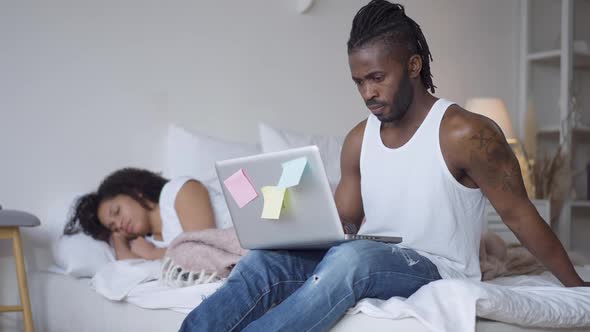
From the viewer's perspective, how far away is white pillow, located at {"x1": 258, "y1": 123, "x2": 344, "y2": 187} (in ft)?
9.94

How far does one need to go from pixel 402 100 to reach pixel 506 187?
313 millimetres

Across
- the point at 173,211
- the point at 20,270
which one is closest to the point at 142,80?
the point at 173,211

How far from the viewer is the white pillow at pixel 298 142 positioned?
3029 millimetres

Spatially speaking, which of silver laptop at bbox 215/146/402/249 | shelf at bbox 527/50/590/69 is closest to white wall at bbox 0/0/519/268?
shelf at bbox 527/50/590/69

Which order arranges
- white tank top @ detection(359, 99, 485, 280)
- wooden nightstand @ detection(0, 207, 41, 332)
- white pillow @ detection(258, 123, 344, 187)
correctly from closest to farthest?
white tank top @ detection(359, 99, 485, 280), wooden nightstand @ detection(0, 207, 41, 332), white pillow @ detection(258, 123, 344, 187)

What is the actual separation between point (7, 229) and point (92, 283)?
0.34 meters

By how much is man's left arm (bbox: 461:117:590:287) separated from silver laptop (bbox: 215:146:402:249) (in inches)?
9.5

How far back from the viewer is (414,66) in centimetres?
186

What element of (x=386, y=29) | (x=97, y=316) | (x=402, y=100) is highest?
(x=386, y=29)

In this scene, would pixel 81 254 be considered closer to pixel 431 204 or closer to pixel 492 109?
pixel 431 204

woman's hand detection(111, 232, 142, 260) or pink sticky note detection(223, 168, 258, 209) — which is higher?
pink sticky note detection(223, 168, 258, 209)

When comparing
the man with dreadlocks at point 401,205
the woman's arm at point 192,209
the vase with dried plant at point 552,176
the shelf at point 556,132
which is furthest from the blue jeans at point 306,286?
the shelf at point 556,132

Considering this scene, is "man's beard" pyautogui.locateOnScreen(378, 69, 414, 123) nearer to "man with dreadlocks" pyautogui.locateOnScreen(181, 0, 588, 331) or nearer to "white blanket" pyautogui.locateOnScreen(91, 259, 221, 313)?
"man with dreadlocks" pyautogui.locateOnScreen(181, 0, 588, 331)

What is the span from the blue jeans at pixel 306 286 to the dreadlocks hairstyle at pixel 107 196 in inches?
40.5
